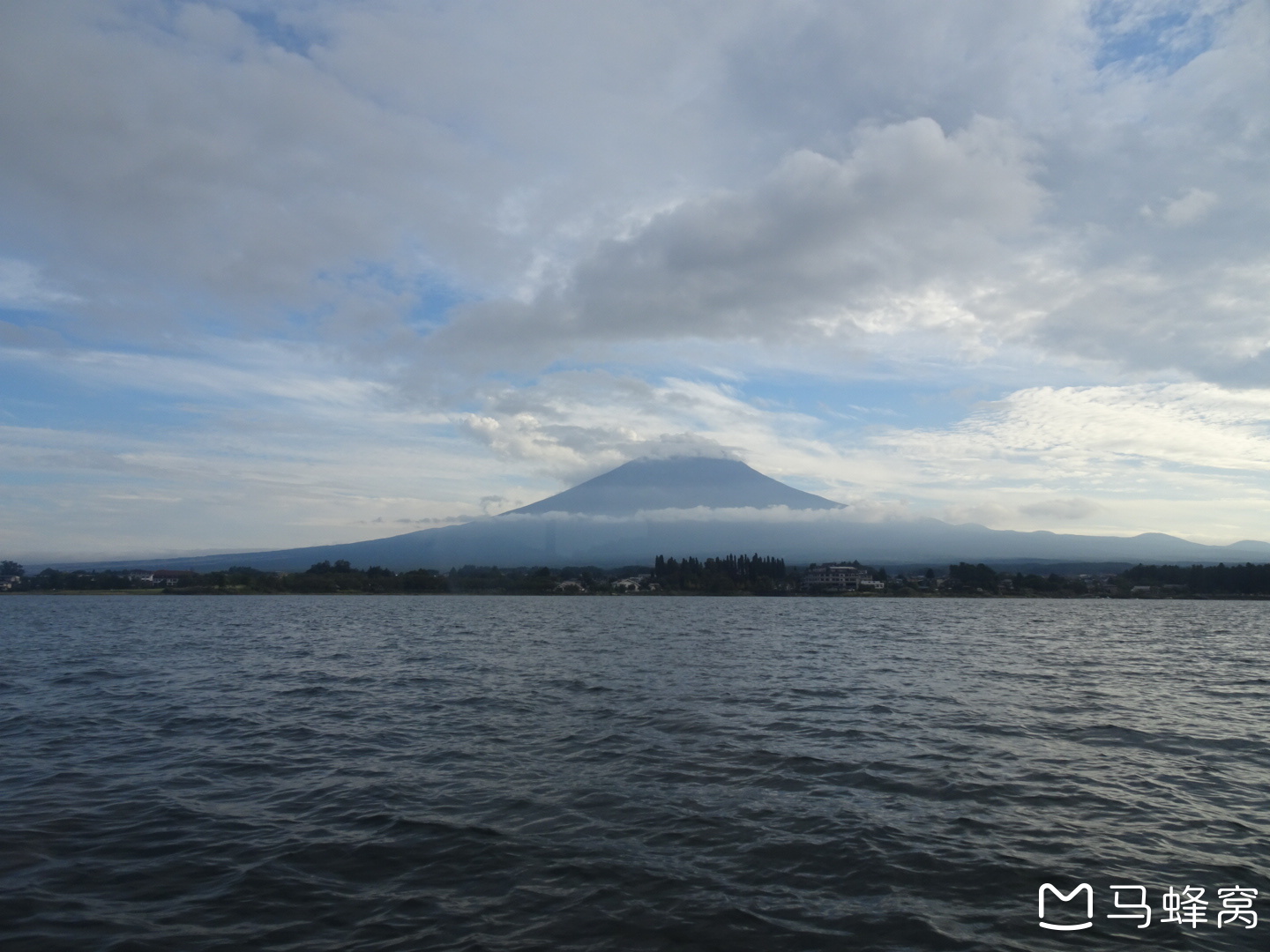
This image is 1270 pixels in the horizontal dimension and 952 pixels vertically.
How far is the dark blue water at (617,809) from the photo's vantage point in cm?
810

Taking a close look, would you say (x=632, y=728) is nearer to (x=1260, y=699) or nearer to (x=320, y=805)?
(x=320, y=805)

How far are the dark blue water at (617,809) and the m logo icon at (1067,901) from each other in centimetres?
12

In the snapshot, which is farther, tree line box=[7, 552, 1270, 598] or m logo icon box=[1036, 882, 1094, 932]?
tree line box=[7, 552, 1270, 598]

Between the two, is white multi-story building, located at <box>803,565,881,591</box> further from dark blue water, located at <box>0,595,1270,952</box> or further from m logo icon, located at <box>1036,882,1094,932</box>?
m logo icon, located at <box>1036,882,1094,932</box>

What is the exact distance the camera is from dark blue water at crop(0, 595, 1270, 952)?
8102 mm

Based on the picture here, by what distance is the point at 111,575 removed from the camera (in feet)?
535

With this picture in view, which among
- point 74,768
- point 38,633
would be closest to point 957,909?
point 74,768

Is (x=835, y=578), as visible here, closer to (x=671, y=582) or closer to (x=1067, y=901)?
(x=671, y=582)

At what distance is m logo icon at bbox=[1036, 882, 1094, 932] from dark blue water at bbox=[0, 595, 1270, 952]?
0.12 meters

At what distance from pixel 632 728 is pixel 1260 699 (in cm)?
2162

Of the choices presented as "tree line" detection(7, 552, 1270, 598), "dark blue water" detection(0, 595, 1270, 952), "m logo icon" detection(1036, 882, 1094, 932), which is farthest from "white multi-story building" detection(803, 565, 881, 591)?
"m logo icon" detection(1036, 882, 1094, 932)

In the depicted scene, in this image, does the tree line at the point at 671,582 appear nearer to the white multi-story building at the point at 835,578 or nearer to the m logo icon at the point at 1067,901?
the white multi-story building at the point at 835,578

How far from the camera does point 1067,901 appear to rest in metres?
8.84

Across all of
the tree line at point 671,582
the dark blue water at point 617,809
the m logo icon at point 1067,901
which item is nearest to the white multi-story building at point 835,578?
the tree line at point 671,582
